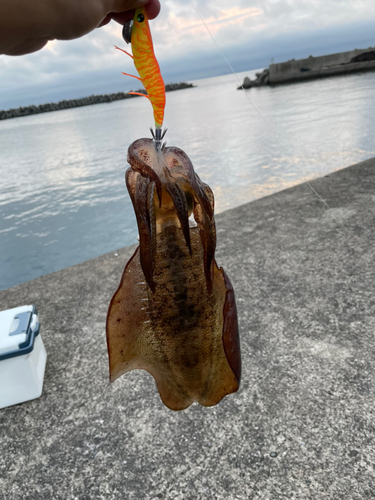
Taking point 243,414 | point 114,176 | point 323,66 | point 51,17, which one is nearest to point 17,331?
point 243,414

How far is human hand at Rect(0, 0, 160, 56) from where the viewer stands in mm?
873

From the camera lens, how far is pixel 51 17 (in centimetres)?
92

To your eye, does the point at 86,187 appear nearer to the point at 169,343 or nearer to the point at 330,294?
the point at 330,294

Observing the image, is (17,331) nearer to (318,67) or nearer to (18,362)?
(18,362)

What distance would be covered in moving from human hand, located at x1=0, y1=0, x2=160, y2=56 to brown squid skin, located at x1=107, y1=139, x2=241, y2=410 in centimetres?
36

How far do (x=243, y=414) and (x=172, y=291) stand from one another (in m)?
1.57

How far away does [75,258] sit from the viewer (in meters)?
8.24

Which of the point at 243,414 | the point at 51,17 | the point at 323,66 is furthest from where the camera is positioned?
the point at 323,66

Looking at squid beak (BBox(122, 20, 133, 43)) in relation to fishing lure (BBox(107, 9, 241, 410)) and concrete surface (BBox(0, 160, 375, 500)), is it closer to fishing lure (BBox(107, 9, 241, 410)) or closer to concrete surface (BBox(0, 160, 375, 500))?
fishing lure (BBox(107, 9, 241, 410))

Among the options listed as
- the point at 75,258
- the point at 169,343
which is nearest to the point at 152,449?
the point at 169,343

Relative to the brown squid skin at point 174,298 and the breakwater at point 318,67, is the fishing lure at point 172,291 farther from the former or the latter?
the breakwater at point 318,67

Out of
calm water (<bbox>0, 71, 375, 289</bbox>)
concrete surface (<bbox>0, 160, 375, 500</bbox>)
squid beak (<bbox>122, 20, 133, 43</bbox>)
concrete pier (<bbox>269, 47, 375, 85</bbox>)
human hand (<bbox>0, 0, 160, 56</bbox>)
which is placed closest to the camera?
human hand (<bbox>0, 0, 160, 56</bbox>)

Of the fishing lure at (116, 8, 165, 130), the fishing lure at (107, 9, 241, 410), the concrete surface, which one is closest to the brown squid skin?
the fishing lure at (107, 9, 241, 410)

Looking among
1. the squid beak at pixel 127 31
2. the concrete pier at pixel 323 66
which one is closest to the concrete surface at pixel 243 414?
the squid beak at pixel 127 31
